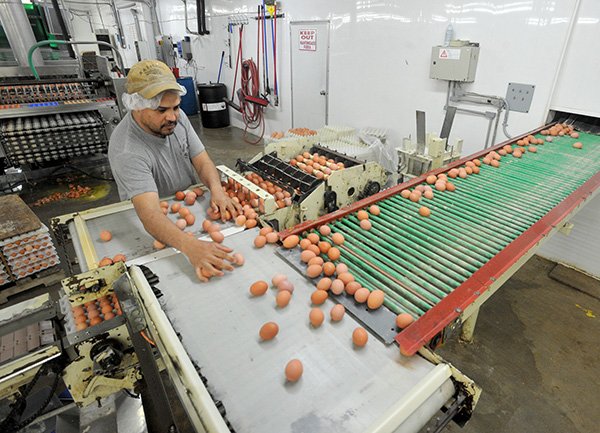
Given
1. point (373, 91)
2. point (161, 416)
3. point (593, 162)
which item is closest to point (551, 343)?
point (593, 162)

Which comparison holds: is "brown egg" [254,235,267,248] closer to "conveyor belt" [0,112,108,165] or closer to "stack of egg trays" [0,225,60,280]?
"stack of egg trays" [0,225,60,280]

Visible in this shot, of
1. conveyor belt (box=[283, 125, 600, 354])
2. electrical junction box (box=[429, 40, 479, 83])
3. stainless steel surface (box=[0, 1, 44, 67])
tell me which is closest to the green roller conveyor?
conveyor belt (box=[283, 125, 600, 354])

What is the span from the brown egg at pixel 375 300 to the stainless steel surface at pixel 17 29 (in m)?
6.52

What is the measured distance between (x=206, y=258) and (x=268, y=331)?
0.45m

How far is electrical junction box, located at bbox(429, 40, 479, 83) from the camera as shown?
3.59 metres

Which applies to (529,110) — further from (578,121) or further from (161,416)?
(161,416)

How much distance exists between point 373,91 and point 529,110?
6.54ft

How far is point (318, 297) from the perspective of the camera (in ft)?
4.28

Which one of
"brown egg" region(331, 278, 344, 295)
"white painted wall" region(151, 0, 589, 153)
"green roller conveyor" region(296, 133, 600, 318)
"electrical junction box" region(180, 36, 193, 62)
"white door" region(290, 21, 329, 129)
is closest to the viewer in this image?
"brown egg" region(331, 278, 344, 295)

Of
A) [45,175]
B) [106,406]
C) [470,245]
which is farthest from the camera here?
[45,175]

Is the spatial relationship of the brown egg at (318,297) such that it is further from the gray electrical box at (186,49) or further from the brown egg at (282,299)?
the gray electrical box at (186,49)

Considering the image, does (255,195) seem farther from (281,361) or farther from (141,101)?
(281,361)

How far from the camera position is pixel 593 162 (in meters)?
2.53

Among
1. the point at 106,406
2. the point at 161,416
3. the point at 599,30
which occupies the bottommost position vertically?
the point at 106,406
